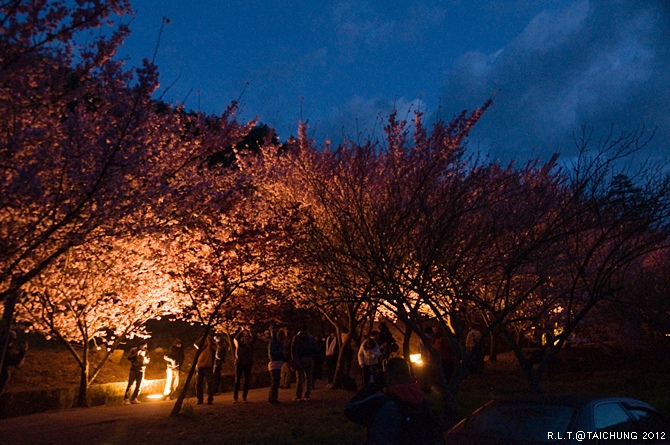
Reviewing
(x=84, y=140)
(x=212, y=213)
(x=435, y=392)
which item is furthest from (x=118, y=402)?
(x=84, y=140)

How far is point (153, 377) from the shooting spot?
18.2 meters

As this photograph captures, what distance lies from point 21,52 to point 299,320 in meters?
18.7

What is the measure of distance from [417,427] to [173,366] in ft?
39.8

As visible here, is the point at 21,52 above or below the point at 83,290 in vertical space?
above

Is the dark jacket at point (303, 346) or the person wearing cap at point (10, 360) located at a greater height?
the dark jacket at point (303, 346)

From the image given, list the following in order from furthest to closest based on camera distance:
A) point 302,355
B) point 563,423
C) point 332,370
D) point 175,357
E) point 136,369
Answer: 1. point 332,370
2. point 175,357
3. point 136,369
4. point 302,355
5. point 563,423

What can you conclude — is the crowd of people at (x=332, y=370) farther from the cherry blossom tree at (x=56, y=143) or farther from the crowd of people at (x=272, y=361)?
the cherry blossom tree at (x=56, y=143)

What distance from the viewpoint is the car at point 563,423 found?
5.20m

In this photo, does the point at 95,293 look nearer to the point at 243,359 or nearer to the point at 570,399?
the point at 243,359

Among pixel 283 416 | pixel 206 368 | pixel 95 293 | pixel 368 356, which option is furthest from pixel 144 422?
pixel 368 356

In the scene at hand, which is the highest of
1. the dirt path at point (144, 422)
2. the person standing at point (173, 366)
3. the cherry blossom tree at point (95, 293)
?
the cherry blossom tree at point (95, 293)

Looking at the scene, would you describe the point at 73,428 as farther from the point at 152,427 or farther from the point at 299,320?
the point at 299,320

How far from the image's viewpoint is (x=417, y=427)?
4.22 meters

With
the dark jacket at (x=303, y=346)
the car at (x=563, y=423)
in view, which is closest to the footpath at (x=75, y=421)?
the dark jacket at (x=303, y=346)
